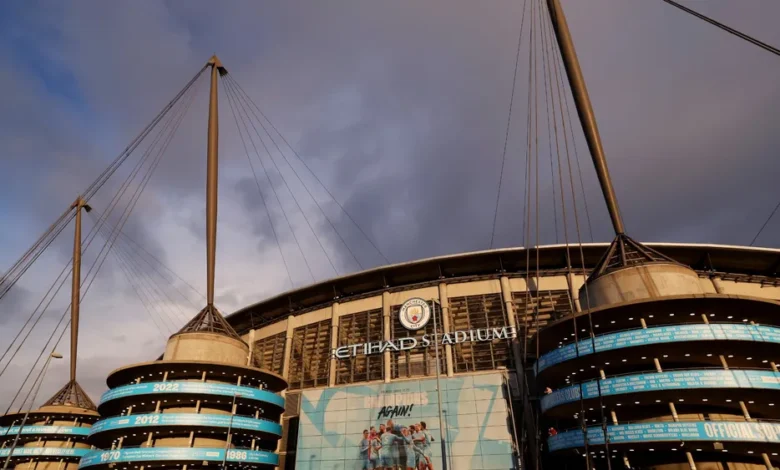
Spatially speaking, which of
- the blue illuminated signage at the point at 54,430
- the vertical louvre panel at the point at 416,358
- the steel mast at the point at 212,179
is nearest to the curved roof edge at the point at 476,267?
the vertical louvre panel at the point at 416,358

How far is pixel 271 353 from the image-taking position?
6244 cm

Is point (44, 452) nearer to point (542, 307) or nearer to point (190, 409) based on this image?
A: point (190, 409)

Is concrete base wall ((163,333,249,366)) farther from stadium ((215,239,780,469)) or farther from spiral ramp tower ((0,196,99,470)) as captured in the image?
spiral ramp tower ((0,196,99,470))

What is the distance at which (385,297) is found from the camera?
5703 cm

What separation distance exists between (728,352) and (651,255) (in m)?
9.58

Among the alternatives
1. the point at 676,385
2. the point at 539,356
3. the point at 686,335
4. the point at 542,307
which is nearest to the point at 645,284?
the point at 686,335

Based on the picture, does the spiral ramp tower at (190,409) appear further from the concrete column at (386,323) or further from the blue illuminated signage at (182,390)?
the concrete column at (386,323)

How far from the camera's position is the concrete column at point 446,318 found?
161 ft

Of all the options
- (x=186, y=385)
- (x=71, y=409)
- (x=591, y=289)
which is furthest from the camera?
(x=71, y=409)

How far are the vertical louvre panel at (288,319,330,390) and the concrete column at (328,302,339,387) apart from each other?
901mm

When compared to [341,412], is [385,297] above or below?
above

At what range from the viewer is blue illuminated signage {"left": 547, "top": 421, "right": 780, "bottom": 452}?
28.3m

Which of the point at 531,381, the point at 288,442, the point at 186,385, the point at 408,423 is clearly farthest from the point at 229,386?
the point at 531,381

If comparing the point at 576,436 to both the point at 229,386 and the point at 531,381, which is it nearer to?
the point at 531,381
